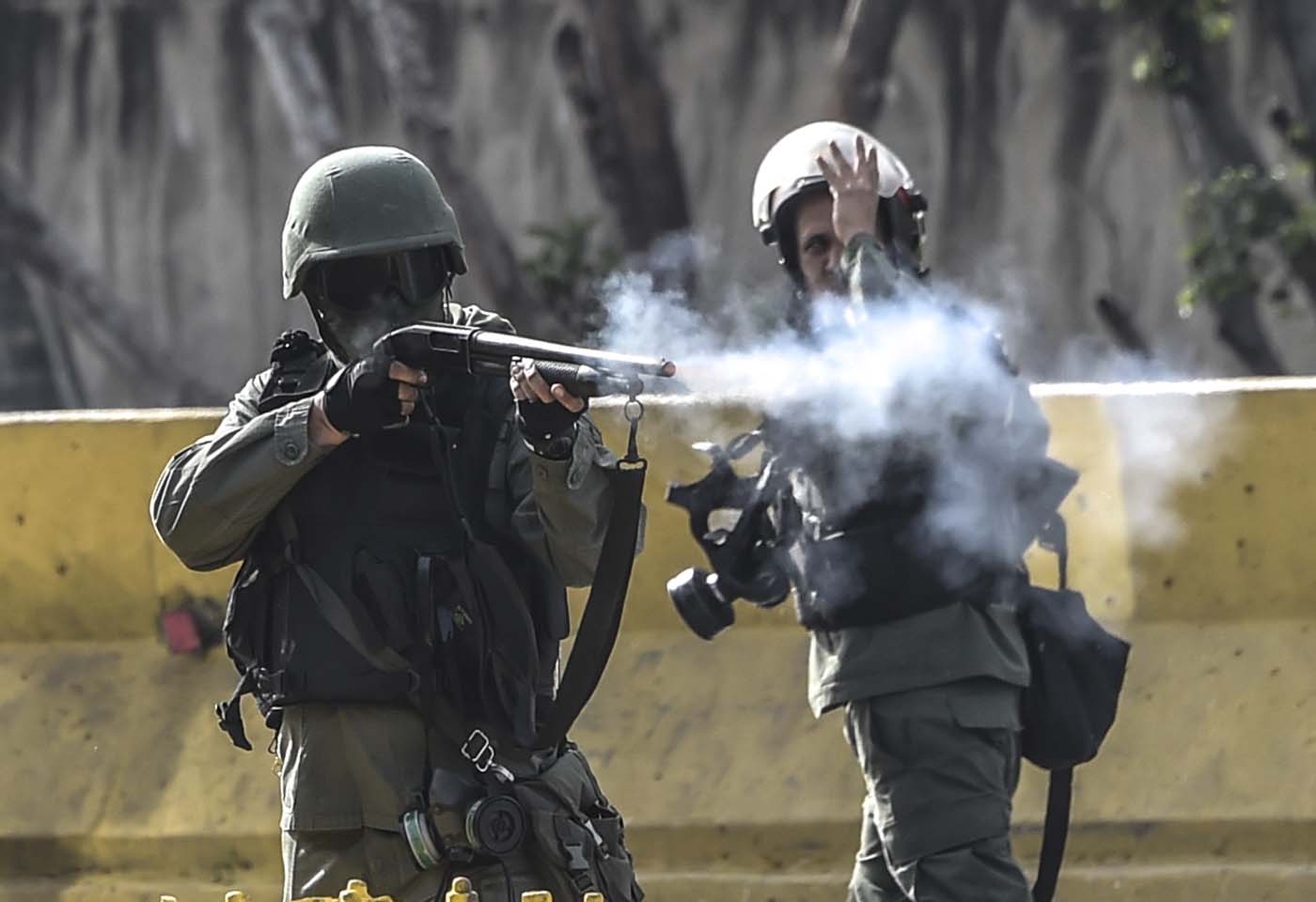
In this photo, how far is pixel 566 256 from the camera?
1286 centimetres

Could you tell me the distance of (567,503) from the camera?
3.68m

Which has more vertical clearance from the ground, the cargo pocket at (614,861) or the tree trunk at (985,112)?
the tree trunk at (985,112)

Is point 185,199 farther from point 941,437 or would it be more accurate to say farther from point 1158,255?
point 941,437

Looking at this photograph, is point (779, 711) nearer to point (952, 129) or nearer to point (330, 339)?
point (330, 339)

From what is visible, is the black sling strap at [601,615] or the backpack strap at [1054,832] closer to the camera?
the black sling strap at [601,615]

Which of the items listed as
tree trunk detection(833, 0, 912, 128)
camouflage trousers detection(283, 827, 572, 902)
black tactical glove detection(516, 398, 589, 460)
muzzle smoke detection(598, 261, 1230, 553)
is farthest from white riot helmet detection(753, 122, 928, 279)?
tree trunk detection(833, 0, 912, 128)

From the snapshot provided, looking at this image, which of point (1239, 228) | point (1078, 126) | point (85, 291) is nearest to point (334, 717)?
point (1239, 228)

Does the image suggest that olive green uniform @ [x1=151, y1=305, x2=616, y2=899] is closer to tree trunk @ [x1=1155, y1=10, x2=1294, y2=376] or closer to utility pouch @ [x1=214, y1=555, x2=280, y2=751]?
utility pouch @ [x1=214, y1=555, x2=280, y2=751]

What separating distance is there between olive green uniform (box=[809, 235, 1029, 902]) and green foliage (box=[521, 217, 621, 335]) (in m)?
8.07

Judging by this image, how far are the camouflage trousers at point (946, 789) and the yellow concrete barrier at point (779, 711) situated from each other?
3.73 feet

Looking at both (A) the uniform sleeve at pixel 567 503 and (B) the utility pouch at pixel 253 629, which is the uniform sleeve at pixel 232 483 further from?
(A) the uniform sleeve at pixel 567 503

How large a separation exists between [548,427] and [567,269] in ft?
30.4

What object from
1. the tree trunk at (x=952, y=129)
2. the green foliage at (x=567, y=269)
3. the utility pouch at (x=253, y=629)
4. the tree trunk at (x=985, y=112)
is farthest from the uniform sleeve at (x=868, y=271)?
the tree trunk at (x=985, y=112)

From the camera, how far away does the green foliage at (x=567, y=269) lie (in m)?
12.7
